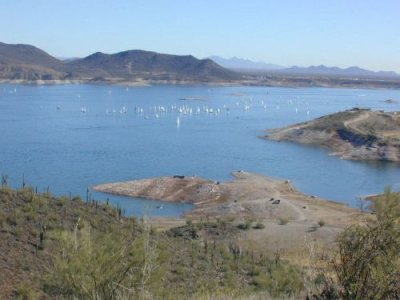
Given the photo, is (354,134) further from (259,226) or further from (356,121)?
(259,226)

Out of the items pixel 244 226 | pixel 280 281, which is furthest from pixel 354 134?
pixel 280 281

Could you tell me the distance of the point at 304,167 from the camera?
53.3m

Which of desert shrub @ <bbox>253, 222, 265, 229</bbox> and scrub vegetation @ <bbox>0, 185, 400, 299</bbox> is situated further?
desert shrub @ <bbox>253, 222, 265, 229</bbox>

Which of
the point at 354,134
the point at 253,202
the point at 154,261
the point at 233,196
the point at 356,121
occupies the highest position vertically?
the point at 154,261

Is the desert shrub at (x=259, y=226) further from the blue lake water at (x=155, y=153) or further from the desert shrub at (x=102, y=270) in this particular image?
the desert shrub at (x=102, y=270)

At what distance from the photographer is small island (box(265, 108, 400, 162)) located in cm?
6028

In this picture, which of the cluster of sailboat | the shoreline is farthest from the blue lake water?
the shoreline

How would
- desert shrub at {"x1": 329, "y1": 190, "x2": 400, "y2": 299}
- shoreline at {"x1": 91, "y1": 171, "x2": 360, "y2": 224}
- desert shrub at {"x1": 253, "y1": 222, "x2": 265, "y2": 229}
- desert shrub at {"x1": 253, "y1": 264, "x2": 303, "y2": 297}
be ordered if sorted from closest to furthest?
desert shrub at {"x1": 329, "y1": 190, "x2": 400, "y2": 299} < desert shrub at {"x1": 253, "y1": 264, "x2": 303, "y2": 297} < desert shrub at {"x1": 253, "y1": 222, "x2": 265, "y2": 229} < shoreline at {"x1": 91, "y1": 171, "x2": 360, "y2": 224}

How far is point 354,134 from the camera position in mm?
67438

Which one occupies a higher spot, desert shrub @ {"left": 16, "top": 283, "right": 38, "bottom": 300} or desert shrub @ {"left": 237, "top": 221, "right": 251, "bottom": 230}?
desert shrub @ {"left": 16, "top": 283, "right": 38, "bottom": 300}

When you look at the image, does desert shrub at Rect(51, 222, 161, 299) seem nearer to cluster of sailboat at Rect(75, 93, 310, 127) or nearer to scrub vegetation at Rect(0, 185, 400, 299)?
scrub vegetation at Rect(0, 185, 400, 299)

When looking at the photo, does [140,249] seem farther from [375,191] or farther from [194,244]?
[375,191]

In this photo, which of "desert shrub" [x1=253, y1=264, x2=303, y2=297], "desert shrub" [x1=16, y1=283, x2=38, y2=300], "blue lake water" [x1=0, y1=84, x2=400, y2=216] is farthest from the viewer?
"blue lake water" [x1=0, y1=84, x2=400, y2=216]

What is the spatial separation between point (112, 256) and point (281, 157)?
1951 inches
